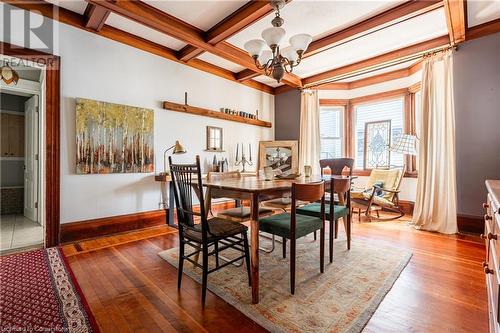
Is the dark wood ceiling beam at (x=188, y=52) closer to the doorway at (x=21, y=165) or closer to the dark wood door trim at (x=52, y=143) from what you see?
the dark wood door trim at (x=52, y=143)

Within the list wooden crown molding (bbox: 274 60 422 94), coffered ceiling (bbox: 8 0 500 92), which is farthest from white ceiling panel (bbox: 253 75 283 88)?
coffered ceiling (bbox: 8 0 500 92)

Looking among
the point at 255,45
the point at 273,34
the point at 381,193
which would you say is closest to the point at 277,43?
the point at 273,34

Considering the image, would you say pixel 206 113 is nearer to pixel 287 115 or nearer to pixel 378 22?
pixel 287 115

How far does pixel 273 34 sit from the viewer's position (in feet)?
7.47

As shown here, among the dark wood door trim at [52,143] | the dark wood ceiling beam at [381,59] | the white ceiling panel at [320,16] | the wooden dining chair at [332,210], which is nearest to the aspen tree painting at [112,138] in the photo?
the dark wood door trim at [52,143]

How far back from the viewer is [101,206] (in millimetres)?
3164

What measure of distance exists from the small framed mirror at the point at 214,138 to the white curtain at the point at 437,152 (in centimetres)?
335

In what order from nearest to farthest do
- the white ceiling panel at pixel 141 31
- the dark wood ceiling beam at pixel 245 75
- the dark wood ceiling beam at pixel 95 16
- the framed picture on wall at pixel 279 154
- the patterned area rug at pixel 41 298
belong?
the patterned area rug at pixel 41 298 → the dark wood ceiling beam at pixel 95 16 → the white ceiling panel at pixel 141 31 → the dark wood ceiling beam at pixel 245 75 → the framed picture on wall at pixel 279 154

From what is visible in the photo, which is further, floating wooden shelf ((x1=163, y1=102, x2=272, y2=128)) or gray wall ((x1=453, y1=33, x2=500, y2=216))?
floating wooden shelf ((x1=163, y1=102, x2=272, y2=128))

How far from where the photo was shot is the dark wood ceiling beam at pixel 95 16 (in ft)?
8.63

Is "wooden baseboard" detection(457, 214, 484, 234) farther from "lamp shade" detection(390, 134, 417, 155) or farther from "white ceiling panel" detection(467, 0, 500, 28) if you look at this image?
"white ceiling panel" detection(467, 0, 500, 28)

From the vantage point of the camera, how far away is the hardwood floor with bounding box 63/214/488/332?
1.51 metres

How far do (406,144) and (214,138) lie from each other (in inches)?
134

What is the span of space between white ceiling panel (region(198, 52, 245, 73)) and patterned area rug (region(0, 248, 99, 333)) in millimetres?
3473
